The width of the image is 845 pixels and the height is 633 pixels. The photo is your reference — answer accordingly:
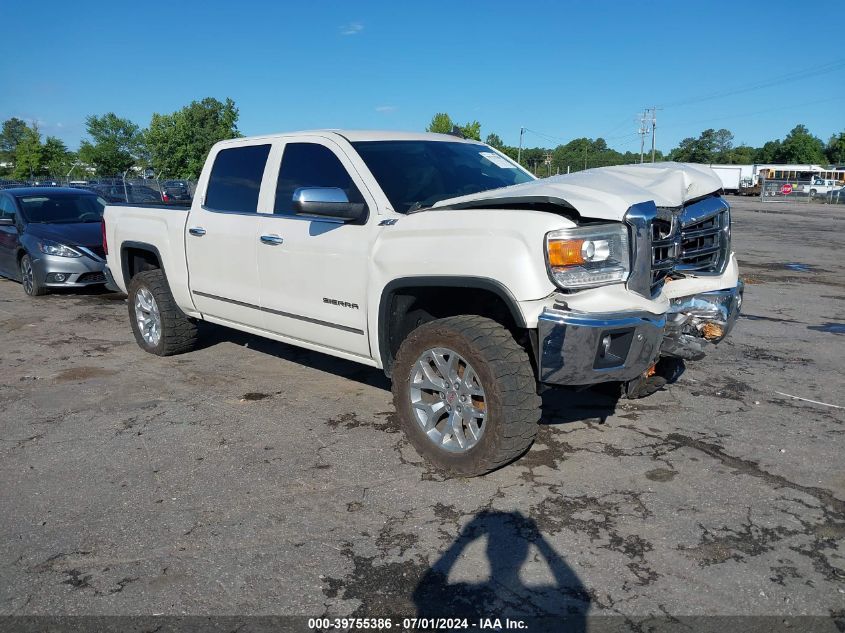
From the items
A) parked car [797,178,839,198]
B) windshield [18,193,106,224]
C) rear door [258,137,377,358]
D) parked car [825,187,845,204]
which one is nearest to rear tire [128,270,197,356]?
rear door [258,137,377,358]

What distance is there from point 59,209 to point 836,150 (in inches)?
4643

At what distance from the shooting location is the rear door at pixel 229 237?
532cm

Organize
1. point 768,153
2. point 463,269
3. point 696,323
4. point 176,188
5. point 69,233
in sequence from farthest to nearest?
point 768,153, point 176,188, point 69,233, point 696,323, point 463,269

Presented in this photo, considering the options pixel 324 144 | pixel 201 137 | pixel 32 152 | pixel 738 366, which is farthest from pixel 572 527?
pixel 201 137

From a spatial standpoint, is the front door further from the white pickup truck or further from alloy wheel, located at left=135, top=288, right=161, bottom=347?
the white pickup truck

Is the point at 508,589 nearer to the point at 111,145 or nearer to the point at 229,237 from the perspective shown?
the point at 229,237

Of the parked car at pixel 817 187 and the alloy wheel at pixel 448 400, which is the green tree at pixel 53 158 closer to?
the parked car at pixel 817 187

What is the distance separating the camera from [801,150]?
104m

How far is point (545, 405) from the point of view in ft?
17.0

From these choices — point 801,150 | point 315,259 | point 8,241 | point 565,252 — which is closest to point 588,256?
point 565,252

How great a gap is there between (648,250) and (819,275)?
9.84 m

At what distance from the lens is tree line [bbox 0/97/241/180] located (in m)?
81.1

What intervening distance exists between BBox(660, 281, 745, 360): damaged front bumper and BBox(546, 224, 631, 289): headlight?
0.59m

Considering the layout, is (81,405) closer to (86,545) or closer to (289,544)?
(86,545)
